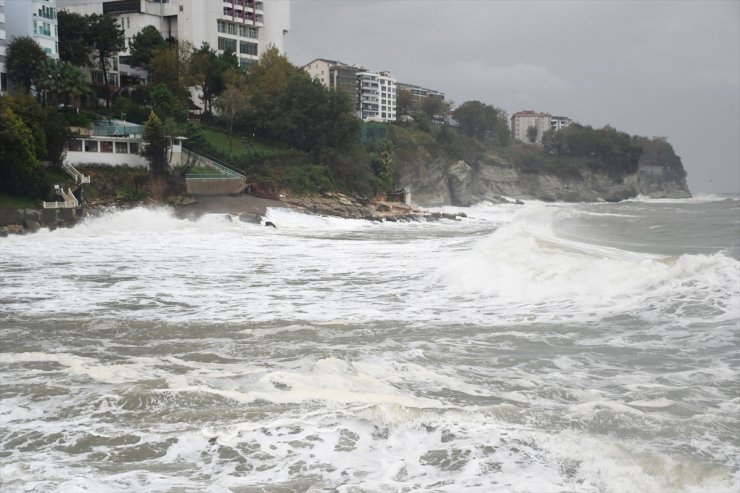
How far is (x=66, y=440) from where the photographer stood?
7656mm

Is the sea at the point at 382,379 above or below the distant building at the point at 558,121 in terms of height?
below

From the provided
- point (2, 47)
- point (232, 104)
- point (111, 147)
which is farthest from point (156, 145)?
point (2, 47)

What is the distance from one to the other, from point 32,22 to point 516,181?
63.8 metres

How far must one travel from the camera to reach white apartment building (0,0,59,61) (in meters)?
50.0

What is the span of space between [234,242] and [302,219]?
1319 centimetres

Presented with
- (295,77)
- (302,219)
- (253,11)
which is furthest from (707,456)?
(253,11)

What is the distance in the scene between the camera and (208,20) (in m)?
68.1

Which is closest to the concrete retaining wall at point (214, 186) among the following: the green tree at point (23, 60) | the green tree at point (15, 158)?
the green tree at point (15, 158)

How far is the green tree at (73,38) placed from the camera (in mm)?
54594

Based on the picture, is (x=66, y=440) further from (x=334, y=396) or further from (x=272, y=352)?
(x=272, y=352)

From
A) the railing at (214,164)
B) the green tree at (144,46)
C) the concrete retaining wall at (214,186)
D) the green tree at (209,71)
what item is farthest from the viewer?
the green tree at (144,46)

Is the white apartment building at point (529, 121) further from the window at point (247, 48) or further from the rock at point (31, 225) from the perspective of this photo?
the rock at point (31, 225)

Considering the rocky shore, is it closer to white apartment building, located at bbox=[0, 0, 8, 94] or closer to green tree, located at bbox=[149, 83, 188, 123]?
green tree, located at bbox=[149, 83, 188, 123]

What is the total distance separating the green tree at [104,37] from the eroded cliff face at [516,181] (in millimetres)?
27243
